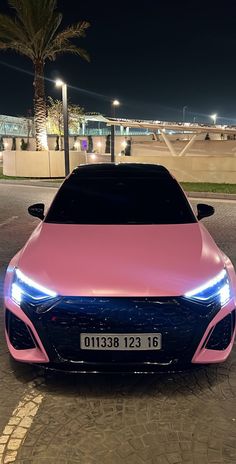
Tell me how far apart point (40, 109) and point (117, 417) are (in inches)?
933

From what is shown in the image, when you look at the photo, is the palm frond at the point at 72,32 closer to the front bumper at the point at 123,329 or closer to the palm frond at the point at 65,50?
the palm frond at the point at 65,50

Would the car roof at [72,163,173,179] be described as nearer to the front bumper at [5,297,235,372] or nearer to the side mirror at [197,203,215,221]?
the side mirror at [197,203,215,221]

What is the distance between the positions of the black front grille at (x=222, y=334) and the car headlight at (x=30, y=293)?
106 cm

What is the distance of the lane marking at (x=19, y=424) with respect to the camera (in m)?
2.58

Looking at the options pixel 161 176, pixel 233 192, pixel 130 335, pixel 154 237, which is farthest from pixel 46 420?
pixel 233 192

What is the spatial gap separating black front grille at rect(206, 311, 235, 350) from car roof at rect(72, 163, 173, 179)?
2230mm

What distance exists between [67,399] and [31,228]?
705 centimetres

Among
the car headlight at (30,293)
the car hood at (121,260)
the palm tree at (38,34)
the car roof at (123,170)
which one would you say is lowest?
the car headlight at (30,293)

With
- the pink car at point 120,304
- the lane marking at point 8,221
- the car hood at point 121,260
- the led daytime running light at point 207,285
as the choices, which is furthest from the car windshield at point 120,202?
the lane marking at point 8,221

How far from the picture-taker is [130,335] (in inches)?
113

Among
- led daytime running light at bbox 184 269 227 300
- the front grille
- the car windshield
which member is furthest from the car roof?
the front grille

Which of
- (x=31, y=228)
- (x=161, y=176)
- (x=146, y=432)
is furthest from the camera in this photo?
(x=31, y=228)

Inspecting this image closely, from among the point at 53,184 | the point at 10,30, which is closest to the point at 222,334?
the point at 53,184

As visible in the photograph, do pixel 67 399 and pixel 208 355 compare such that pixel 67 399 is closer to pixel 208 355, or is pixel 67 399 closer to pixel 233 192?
pixel 208 355
